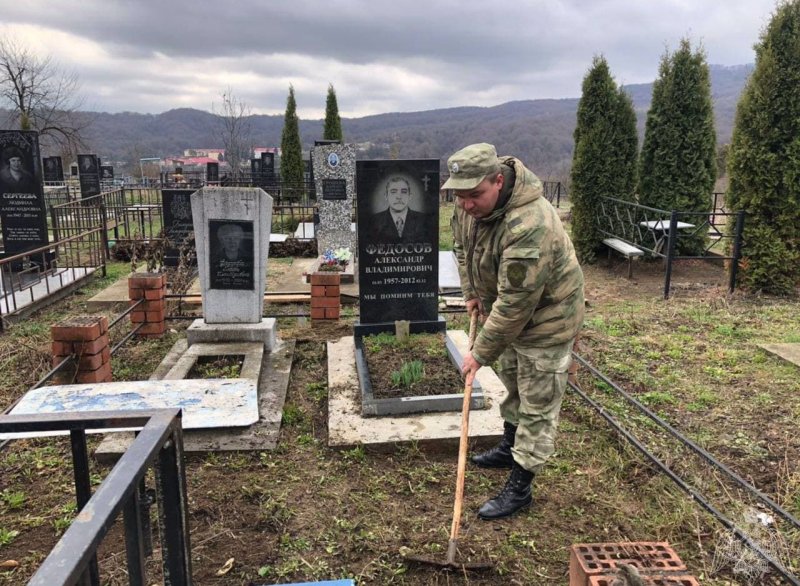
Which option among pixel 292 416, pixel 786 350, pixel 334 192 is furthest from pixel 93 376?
pixel 334 192

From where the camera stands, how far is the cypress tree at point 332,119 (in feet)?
67.1

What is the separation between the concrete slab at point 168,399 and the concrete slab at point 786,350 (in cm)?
455

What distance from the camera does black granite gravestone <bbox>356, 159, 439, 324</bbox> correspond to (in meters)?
5.41

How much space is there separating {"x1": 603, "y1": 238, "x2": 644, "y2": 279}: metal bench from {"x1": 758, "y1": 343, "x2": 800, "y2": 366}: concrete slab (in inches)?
142

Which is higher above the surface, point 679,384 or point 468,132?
point 468,132

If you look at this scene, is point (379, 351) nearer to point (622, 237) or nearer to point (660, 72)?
point (622, 237)

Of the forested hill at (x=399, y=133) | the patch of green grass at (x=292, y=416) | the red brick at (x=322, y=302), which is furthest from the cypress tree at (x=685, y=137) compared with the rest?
the forested hill at (x=399, y=133)

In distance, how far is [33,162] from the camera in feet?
29.6

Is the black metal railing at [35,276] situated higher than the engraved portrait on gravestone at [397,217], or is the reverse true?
the engraved portrait on gravestone at [397,217]

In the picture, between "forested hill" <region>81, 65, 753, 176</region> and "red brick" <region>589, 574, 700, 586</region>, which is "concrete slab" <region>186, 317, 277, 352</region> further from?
"forested hill" <region>81, 65, 753, 176</region>

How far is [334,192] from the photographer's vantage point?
10.8 meters

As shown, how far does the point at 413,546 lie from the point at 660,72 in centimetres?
1017

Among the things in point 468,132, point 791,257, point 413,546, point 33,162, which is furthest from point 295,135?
point 468,132

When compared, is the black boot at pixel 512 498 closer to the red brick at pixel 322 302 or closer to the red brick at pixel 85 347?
the red brick at pixel 85 347
